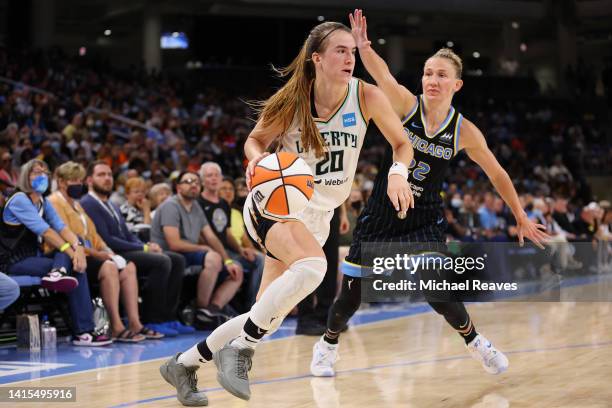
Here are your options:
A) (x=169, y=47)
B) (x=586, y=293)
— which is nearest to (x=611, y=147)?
(x=169, y=47)

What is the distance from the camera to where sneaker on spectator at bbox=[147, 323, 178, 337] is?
8016 mm

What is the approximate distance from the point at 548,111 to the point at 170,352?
2403 centimetres

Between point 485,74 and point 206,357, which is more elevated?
point 485,74

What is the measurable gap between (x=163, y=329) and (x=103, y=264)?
91cm

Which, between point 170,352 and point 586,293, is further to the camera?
point 586,293

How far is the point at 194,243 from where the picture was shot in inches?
340

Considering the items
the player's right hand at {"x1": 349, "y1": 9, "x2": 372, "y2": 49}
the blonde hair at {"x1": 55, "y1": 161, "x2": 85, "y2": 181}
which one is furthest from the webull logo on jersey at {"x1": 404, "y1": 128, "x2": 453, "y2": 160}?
the blonde hair at {"x1": 55, "y1": 161, "x2": 85, "y2": 181}

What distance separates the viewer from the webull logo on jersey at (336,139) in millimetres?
4637

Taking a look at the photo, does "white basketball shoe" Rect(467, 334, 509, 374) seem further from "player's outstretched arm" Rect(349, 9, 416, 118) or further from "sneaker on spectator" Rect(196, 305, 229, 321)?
"sneaker on spectator" Rect(196, 305, 229, 321)

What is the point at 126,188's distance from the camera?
927 centimetres

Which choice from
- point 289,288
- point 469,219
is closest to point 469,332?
point 289,288

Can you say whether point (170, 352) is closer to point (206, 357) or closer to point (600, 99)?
point (206, 357)

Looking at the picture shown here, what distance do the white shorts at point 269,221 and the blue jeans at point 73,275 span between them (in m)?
3.12

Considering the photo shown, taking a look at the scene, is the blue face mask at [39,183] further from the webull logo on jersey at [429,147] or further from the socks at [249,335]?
the socks at [249,335]
